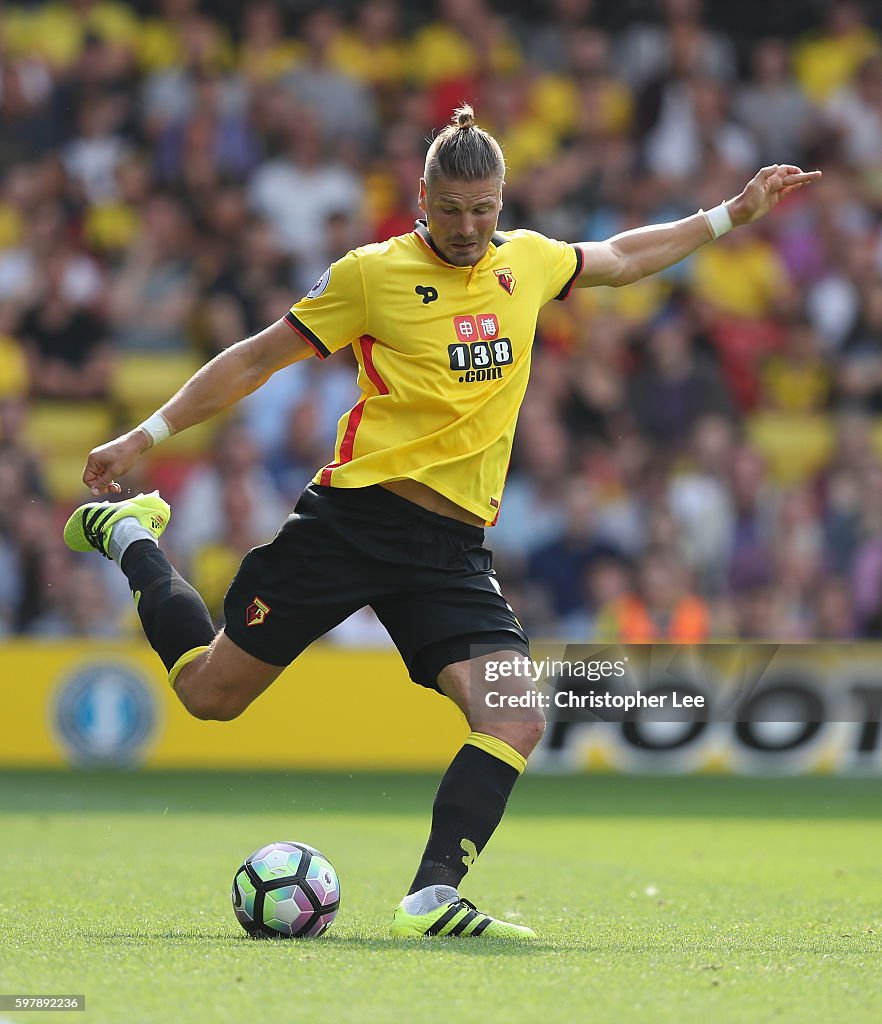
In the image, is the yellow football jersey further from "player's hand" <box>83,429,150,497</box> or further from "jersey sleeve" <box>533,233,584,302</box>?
"player's hand" <box>83,429,150,497</box>

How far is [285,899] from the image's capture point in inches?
213

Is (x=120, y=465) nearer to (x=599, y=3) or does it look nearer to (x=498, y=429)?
(x=498, y=429)

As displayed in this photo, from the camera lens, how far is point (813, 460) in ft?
48.6

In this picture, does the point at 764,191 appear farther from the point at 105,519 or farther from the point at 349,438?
the point at 105,519

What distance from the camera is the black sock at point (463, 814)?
5.44 metres

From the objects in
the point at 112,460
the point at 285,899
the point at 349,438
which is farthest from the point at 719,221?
the point at 285,899

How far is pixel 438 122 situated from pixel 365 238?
5.19 feet

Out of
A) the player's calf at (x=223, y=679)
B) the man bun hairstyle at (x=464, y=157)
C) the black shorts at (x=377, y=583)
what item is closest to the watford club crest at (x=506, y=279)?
the man bun hairstyle at (x=464, y=157)

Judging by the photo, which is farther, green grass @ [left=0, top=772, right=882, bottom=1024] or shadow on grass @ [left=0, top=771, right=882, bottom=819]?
shadow on grass @ [left=0, top=771, right=882, bottom=819]

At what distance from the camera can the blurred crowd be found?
517 inches

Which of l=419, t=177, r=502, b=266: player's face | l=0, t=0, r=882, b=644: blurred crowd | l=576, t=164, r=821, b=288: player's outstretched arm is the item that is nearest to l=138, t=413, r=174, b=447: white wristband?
l=419, t=177, r=502, b=266: player's face

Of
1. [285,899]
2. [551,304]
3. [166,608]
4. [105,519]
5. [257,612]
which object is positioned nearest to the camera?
[285,899]

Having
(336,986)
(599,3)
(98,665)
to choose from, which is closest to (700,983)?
(336,986)

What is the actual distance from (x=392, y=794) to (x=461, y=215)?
613 cm
